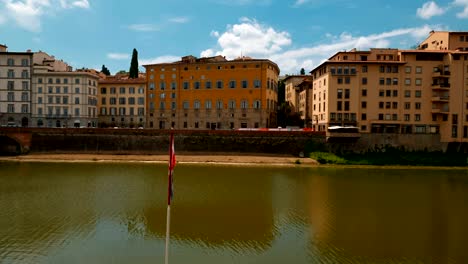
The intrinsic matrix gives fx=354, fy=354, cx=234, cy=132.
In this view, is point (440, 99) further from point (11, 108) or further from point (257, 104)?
point (11, 108)

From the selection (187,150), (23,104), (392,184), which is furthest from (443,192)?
(23,104)

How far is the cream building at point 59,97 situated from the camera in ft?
257

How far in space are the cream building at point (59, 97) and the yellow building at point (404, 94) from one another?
5285cm

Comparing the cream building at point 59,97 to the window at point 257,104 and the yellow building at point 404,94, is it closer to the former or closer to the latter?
the window at point 257,104

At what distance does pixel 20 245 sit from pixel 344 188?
29919 mm

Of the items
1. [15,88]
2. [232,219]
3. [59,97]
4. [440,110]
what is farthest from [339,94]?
[15,88]

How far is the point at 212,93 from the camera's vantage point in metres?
75.6

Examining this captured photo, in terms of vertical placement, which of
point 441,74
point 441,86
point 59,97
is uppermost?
point 441,74

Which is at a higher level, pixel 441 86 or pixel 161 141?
pixel 441 86

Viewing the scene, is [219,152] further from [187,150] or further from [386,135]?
[386,135]

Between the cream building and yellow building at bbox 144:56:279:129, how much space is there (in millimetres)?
14263

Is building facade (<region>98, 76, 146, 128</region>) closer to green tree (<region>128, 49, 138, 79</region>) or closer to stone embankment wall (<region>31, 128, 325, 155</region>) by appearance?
green tree (<region>128, 49, 138, 79</region>)

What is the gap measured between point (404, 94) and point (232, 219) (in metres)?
49.2

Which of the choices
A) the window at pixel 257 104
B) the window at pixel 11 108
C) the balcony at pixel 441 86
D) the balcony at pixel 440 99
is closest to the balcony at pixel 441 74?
the balcony at pixel 441 86
